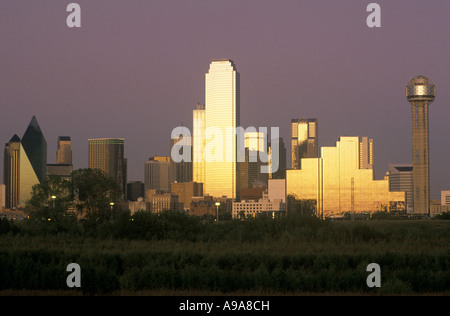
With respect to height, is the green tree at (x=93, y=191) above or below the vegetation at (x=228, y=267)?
above

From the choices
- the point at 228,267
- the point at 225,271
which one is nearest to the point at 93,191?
the point at 228,267

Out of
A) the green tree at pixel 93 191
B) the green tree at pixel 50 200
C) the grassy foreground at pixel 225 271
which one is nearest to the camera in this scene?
the grassy foreground at pixel 225 271

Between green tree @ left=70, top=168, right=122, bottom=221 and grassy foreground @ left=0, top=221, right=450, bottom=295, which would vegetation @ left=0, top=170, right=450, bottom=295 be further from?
green tree @ left=70, top=168, right=122, bottom=221

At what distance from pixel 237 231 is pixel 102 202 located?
36.7 meters

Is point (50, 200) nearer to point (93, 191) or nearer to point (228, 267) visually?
point (93, 191)

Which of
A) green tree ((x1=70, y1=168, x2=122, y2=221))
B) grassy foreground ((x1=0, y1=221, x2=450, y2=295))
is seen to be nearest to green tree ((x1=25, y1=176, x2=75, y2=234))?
green tree ((x1=70, y1=168, x2=122, y2=221))

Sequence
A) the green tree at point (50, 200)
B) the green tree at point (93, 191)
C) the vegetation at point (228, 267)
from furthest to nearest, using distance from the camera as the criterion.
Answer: the green tree at point (93, 191)
the green tree at point (50, 200)
the vegetation at point (228, 267)

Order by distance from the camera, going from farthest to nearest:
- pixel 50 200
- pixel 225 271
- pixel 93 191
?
pixel 93 191 → pixel 50 200 → pixel 225 271

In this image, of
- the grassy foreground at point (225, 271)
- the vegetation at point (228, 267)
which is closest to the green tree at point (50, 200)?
the vegetation at point (228, 267)

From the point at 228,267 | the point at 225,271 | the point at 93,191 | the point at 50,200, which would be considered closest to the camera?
the point at 225,271

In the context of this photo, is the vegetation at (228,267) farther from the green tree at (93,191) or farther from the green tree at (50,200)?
the green tree at (93,191)

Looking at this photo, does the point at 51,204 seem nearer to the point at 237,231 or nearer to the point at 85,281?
the point at 237,231

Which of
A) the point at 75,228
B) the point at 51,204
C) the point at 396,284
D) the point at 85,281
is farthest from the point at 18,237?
the point at 51,204
